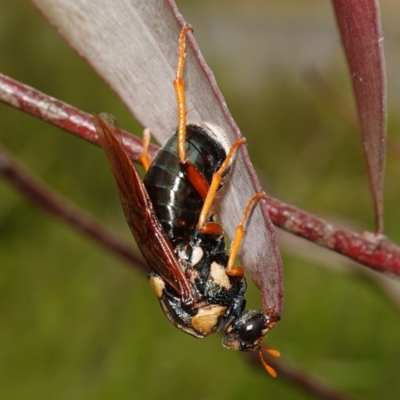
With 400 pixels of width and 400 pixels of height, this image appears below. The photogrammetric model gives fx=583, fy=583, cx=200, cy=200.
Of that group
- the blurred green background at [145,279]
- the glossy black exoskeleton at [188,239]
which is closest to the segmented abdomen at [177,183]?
the glossy black exoskeleton at [188,239]

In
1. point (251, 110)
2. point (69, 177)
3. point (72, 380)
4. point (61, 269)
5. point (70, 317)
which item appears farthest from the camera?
point (251, 110)

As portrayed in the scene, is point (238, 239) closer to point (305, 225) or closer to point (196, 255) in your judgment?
point (305, 225)

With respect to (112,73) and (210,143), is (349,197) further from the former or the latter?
(112,73)

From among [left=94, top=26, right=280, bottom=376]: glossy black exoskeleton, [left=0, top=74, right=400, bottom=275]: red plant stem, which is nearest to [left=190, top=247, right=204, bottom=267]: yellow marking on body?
[left=94, top=26, right=280, bottom=376]: glossy black exoskeleton

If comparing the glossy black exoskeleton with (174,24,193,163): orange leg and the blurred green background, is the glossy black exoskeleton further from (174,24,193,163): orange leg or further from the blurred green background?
the blurred green background

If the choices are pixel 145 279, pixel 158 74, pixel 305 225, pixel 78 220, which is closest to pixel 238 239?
pixel 305 225

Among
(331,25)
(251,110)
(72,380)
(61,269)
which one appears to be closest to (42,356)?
(72,380)
